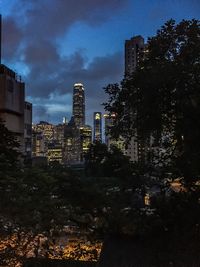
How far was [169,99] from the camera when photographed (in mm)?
12211

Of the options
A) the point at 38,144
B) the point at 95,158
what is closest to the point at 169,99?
the point at 95,158

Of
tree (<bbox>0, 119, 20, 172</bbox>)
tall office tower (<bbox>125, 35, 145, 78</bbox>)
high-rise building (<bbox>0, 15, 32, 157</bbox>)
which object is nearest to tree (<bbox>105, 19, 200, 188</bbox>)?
tall office tower (<bbox>125, 35, 145, 78</bbox>)

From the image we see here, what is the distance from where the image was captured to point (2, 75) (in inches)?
1693

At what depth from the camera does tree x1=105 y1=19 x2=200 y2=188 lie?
1112 centimetres

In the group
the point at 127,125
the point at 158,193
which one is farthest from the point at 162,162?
the point at 127,125

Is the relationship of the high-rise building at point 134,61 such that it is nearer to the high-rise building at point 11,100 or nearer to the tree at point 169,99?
the tree at point 169,99

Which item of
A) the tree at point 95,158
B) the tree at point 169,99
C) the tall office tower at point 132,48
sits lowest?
the tree at point 95,158

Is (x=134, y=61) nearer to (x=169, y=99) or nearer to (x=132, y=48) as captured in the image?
(x=132, y=48)

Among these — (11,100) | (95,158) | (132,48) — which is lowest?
(95,158)

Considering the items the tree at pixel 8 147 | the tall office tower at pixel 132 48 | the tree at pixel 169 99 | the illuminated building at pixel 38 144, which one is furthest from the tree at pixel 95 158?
the illuminated building at pixel 38 144

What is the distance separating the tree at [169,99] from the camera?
36.5 feet

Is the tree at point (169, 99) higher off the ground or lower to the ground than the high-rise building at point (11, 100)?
lower

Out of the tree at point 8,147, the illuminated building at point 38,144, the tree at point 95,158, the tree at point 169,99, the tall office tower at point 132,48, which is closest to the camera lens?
the tree at point 169,99

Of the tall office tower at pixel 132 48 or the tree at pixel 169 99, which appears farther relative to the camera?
the tall office tower at pixel 132 48
